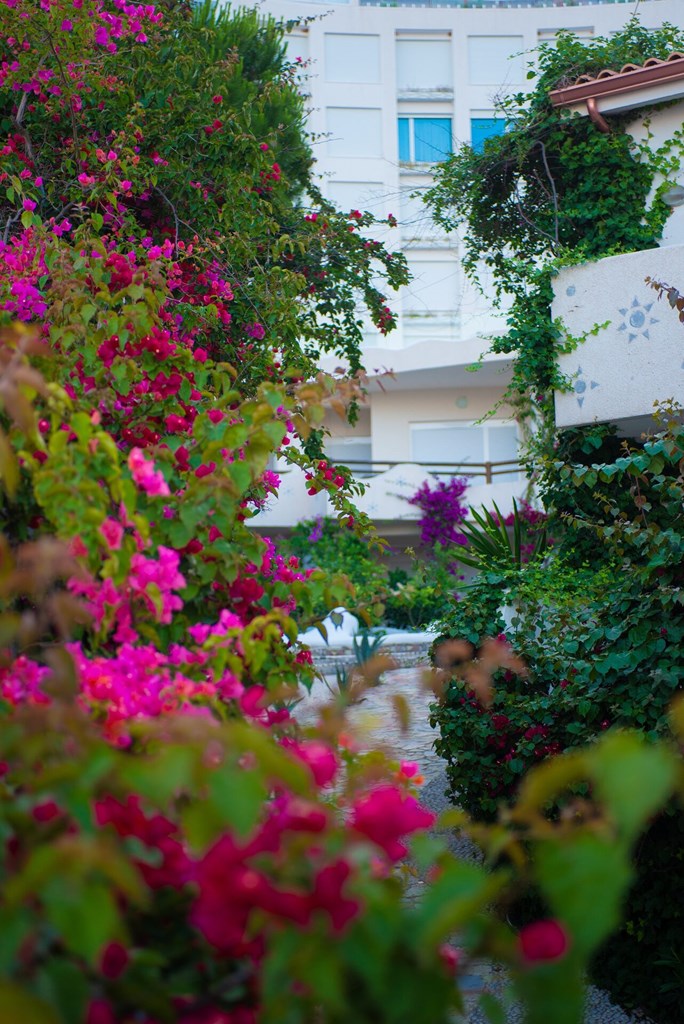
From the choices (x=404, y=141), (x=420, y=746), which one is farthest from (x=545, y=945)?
(x=404, y=141)

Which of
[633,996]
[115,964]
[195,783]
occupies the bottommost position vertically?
[633,996]

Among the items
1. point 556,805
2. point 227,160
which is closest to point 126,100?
point 227,160

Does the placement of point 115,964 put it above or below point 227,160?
below

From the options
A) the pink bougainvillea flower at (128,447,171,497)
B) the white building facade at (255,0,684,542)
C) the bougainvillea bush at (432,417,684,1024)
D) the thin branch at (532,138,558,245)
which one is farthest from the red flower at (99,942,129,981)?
the white building facade at (255,0,684,542)

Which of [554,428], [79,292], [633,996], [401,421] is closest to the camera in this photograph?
[79,292]

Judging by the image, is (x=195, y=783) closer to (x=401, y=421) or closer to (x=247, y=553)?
(x=247, y=553)

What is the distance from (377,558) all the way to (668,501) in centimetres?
1324

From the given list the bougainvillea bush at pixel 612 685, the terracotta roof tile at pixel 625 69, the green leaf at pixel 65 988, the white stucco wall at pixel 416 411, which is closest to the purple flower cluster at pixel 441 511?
the white stucco wall at pixel 416 411

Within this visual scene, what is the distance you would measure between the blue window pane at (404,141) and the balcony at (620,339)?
14.6 m

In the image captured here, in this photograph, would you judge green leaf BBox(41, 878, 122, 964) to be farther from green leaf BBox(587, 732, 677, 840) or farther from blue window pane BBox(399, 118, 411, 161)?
blue window pane BBox(399, 118, 411, 161)

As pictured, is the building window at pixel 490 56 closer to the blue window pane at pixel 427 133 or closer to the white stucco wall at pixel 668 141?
the blue window pane at pixel 427 133

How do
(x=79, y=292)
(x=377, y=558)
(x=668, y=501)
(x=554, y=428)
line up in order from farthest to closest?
(x=377, y=558), (x=554, y=428), (x=668, y=501), (x=79, y=292)

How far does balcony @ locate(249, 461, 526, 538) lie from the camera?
19.1m

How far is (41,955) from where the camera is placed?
3.99ft
